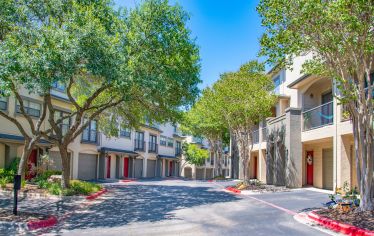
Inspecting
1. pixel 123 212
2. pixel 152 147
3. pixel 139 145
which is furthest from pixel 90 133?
pixel 123 212

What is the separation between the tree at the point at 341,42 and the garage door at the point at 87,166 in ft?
83.7

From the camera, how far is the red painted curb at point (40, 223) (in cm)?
1127

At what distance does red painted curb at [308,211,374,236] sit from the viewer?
Answer: 9.81 m

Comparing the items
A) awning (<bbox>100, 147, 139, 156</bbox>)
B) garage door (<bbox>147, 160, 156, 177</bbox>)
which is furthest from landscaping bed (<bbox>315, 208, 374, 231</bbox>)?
garage door (<bbox>147, 160, 156, 177</bbox>)

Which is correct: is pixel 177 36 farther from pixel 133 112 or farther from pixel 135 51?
pixel 133 112

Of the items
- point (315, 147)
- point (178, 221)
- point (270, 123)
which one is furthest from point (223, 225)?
point (270, 123)

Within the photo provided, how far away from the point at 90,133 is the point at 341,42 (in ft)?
92.3

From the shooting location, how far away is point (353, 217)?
11.5 meters

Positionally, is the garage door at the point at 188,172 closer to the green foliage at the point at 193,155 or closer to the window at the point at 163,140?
the green foliage at the point at 193,155

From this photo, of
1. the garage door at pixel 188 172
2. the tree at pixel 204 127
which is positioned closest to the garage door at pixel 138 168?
the tree at pixel 204 127

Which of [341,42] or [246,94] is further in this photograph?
[246,94]

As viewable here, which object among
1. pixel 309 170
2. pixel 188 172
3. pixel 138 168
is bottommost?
pixel 188 172

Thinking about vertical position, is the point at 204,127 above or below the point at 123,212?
above

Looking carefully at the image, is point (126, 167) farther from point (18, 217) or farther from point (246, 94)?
point (18, 217)
